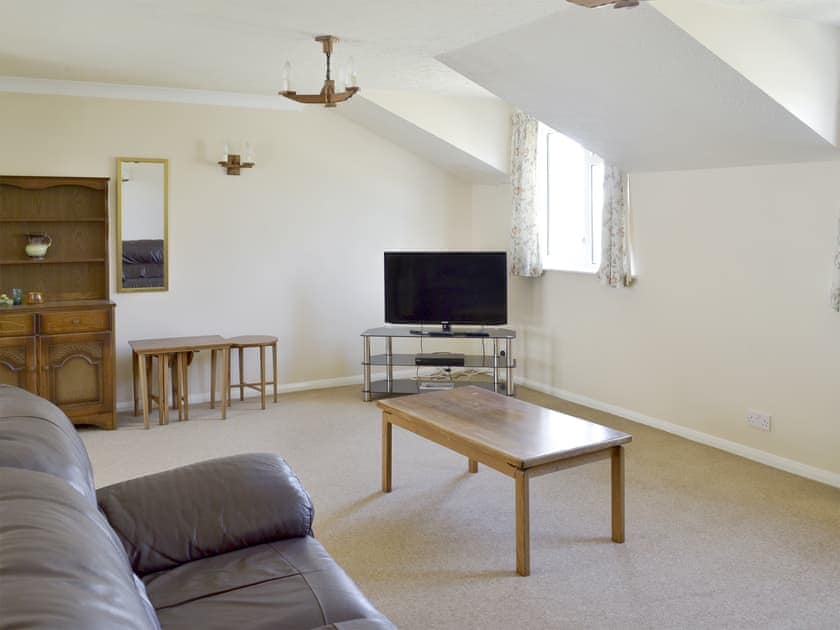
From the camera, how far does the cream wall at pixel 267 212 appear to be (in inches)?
219

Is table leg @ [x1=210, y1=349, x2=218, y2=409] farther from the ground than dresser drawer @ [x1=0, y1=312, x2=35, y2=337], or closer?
closer

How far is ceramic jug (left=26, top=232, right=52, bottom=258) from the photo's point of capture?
17.5 feet

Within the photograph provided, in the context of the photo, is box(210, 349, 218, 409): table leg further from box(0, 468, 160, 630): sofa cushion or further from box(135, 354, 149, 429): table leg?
box(0, 468, 160, 630): sofa cushion

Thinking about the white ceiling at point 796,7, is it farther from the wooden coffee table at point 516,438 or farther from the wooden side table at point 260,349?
the wooden side table at point 260,349

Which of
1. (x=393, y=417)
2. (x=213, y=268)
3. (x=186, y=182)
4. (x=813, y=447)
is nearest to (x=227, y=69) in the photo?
(x=186, y=182)

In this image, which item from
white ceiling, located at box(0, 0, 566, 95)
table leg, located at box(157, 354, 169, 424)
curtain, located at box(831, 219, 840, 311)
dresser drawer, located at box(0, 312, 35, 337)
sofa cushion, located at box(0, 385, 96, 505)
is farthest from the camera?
table leg, located at box(157, 354, 169, 424)

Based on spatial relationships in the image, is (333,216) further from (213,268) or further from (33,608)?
(33,608)

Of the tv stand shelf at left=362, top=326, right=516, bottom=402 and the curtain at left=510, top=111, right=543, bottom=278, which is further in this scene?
the curtain at left=510, top=111, right=543, bottom=278

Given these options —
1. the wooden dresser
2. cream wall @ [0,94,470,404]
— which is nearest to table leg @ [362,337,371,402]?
cream wall @ [0,94,470,404]

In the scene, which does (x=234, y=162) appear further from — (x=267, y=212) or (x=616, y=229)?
(x=616, y=229)

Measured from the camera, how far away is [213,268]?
608 cm

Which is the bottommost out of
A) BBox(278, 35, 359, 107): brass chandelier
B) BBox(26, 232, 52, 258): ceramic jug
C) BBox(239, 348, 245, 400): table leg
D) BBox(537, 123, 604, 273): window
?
BBox(239, 348, 245, 400): table leg

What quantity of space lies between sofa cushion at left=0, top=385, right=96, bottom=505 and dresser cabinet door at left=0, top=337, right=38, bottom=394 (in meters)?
2.88

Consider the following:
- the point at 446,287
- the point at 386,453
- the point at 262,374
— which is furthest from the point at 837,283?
the point at 262,374
